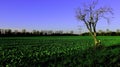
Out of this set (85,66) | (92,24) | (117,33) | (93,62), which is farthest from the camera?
(117,33)

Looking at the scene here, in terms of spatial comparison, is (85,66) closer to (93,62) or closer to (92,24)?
(93,62)

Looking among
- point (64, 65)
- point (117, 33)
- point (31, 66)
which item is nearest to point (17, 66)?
point (31, 66)

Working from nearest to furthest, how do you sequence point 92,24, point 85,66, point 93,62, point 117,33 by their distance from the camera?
point 85,66, point 93,62, point 92,24, point 117,33

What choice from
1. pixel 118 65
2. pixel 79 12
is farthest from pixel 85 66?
pixel 79 12

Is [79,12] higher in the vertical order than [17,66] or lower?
higher

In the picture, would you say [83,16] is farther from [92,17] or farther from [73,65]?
[73,65]

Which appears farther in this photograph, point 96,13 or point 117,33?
point 117,33

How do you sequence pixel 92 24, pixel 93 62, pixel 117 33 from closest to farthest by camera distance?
pixel 93 62
pixel 92 24
pixel 117 33

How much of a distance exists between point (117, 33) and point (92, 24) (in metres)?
93.8

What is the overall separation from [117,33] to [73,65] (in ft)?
388

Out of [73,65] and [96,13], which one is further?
[96,13]

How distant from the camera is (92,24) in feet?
132

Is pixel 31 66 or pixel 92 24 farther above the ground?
pixel 92 24

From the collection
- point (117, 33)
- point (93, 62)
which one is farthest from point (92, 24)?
point (117, 33)
